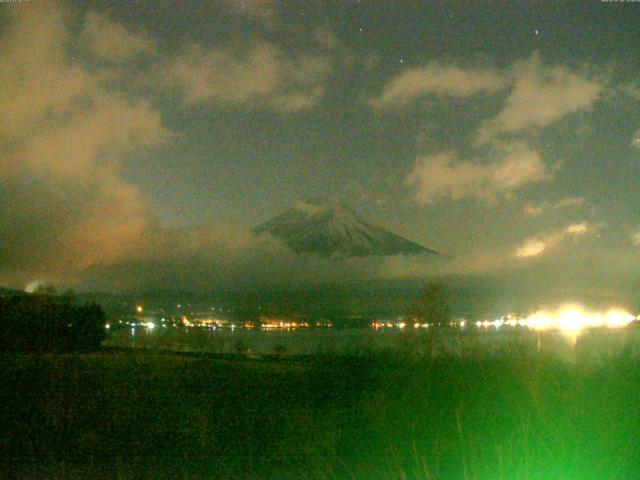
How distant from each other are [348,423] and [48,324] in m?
22.0

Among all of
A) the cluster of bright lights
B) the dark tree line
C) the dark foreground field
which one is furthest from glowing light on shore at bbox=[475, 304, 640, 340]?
the dark tree line

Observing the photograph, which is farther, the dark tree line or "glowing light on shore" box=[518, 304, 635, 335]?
the dark tree line

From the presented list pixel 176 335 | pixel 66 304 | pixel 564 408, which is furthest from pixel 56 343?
pixel 564 408

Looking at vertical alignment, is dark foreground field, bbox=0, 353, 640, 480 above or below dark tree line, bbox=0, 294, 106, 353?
below

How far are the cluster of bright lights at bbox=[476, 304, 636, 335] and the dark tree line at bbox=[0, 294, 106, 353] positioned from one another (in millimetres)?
18664

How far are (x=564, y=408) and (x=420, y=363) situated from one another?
462cm

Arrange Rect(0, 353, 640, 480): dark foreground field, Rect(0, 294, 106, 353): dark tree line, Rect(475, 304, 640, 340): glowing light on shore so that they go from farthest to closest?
Rect(0, 294, 106, 353): dark tree line → Rect(475, 304, 640, 340): glowing light on shore → Rect(0, 353, 640, 480): dark foreground field

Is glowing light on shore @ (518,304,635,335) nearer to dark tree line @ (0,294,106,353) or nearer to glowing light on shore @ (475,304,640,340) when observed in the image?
glowing light on shore @ (475,304,640,340)

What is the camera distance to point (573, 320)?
2236cm

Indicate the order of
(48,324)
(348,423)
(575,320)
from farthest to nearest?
(48,324)
(575,320)
(348,423)

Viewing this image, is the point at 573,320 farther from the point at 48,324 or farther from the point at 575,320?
the point at 48,324

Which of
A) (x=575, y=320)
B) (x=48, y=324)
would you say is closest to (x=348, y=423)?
(x=575, y=320)

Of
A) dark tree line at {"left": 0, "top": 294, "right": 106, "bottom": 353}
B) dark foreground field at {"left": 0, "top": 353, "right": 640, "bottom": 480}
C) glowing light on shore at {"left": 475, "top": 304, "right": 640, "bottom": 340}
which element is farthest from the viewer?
dark tree line at {"left": 0, "top": 294, "right": 106, "bottom": 353}

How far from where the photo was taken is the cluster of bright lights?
68.7 feet
